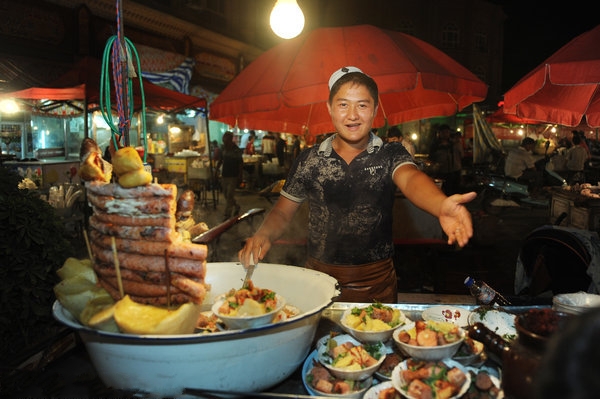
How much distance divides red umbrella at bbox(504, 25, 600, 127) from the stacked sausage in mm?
3458

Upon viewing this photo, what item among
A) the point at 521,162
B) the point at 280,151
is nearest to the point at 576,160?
the point at 521,162

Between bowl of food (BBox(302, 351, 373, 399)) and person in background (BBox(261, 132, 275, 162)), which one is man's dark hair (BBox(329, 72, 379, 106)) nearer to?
bowl of food (BBox(302, 351, 373, 399))

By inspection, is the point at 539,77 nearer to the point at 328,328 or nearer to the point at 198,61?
the point at 328,328

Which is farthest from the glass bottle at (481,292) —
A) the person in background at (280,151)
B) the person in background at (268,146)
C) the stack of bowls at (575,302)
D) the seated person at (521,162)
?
the person in background at (268,146)

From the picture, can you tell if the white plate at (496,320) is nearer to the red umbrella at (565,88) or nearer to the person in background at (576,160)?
the red umbrella at (565,88)

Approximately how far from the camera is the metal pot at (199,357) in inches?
55.1

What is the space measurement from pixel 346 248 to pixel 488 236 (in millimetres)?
8031

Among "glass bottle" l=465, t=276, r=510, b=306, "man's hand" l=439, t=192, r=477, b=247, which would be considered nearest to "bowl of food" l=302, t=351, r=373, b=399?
"man's hand" l=439, t=192, r=477, b=247

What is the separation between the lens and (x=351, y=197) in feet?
9.08

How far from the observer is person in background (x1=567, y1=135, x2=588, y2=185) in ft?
47.8

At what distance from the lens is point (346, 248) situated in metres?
2.83

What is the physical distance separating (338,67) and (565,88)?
10.1 feet

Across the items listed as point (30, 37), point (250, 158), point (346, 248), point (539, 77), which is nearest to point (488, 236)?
point (539, 77)

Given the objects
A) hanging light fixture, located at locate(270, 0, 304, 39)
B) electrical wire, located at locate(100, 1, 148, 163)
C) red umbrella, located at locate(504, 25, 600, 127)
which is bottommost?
electrical wire, located at locate(100, 1, 148, 163)
